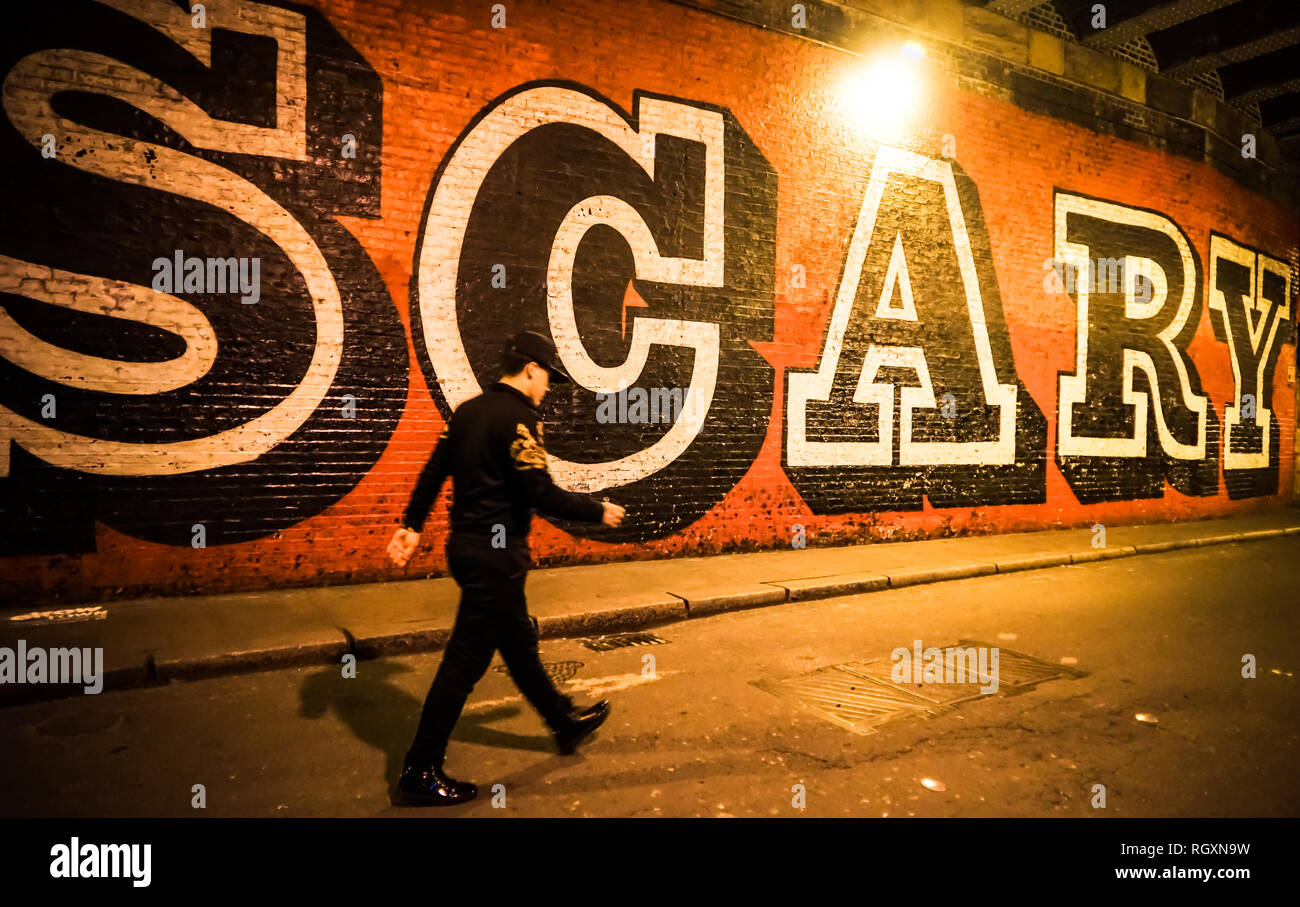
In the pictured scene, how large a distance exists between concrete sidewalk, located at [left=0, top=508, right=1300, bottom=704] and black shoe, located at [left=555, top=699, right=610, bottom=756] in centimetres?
209

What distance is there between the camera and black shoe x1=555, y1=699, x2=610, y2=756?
155 inches

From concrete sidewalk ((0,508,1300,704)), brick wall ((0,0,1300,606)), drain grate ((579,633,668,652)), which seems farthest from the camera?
brick wall ((0,0,1300,606))

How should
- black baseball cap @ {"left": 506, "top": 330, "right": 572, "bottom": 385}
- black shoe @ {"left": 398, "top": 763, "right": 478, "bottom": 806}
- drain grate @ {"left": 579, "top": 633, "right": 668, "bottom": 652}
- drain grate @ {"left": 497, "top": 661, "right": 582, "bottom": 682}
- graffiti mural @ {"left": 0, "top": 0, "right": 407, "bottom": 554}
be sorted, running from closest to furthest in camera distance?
black shoe @ {"left": 398, "top": 763, "right": 478, "bottom": 806}
black baseball cap @ {"left": 506, "top": 330, "right": 572, "bottom": 385}
drain grate @ {"left": 497, "top": 661, "right": 582, "bottom": 682}
drain grate @ {"left": 579, "top": 633, "right": 668, "bottom": 652}
graffiti mural @ {"left": 0, "top": 0, "right": 407, "bottom": 554}

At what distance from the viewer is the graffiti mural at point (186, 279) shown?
20.3 feet

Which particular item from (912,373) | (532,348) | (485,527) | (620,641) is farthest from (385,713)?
(912,373)

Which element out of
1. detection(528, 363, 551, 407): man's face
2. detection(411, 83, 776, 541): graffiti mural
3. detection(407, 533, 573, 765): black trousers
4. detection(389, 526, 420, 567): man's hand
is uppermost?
detection(411, 83, 776, 541): graffiti mural

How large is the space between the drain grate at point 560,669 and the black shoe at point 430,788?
5.76 feet

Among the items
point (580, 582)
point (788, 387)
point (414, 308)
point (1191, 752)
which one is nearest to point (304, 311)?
point (414, 308)

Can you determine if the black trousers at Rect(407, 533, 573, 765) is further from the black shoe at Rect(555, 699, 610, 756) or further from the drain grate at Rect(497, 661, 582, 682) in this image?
the drain grate at Rect(497, 661, 582, 682)

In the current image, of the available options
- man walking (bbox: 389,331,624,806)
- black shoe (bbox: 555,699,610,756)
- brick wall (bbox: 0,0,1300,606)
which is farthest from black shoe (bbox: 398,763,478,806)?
brick wall (bbox: 0,0,1300,606)

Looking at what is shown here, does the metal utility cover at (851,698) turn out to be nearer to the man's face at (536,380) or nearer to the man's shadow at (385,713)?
the man's shadow at (385,713)

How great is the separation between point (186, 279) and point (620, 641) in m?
4.70

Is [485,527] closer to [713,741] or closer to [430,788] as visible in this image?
[430,788]

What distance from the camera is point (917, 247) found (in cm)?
1071
